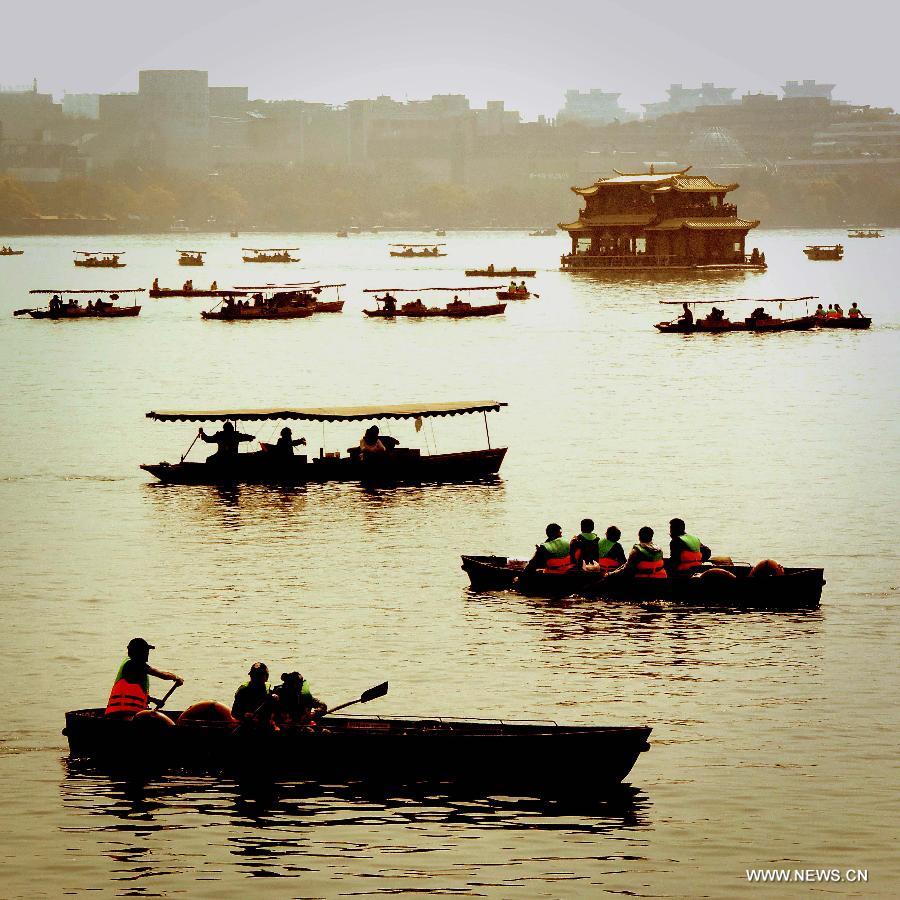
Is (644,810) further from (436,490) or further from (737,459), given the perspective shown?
(737,459)

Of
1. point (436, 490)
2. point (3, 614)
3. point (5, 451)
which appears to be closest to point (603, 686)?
point (3, 614)

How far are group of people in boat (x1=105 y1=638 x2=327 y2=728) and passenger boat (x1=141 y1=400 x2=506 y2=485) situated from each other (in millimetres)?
23058

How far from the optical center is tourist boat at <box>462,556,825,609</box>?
30531mm

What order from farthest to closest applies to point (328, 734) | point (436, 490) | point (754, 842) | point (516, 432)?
point (516, 432) < point (436, 490) < point (328, 734) < point (754, 842)

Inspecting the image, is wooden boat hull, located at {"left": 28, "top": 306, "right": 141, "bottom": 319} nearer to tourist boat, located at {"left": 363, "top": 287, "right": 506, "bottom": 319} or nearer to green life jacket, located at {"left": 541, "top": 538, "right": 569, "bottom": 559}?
tourist boat, located at {"left": 363, "top": 287, "right": 506, "bottom": 319}

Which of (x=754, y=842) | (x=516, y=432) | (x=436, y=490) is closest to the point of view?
(x=754, y=842)

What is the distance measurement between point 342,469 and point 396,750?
24840 millimetres

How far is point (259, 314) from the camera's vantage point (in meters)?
115

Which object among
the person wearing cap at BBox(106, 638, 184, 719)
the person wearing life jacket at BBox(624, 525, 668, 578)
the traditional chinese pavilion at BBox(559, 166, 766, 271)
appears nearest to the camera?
the person wearing cap at BBox(106, 638, 184, 719)

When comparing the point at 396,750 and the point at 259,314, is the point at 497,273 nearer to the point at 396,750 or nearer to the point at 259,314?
the point at 259,314

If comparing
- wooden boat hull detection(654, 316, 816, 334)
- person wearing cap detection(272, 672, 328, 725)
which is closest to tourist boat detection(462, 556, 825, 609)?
person wearing cap detection(272, 672, 328, 725)

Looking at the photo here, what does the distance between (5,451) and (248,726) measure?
Result: 36020mm

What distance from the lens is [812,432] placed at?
61.2 meters

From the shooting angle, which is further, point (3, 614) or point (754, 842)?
point (3, 614)
